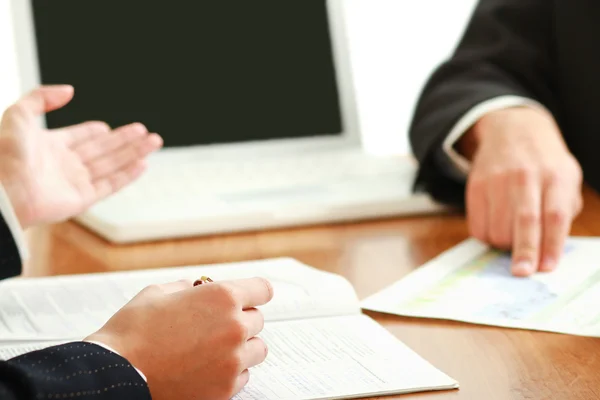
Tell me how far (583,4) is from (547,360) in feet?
2.65

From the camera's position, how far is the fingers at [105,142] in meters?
1.00

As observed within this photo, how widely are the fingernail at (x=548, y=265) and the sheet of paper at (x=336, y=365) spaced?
23 centimetres

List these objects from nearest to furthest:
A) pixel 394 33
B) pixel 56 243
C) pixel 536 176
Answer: pixel 536 176 → pixel 56 243 → pixel 394 33

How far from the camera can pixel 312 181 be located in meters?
1.21

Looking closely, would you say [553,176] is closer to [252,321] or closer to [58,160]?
[252,321]

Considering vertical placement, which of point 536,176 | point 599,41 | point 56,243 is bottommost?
point 56,243

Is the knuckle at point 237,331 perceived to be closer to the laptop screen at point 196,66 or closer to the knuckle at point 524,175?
the knuckle at point 524,175

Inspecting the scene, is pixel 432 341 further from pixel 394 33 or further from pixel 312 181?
pixel 394 33

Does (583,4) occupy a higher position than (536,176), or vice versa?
(583,4)

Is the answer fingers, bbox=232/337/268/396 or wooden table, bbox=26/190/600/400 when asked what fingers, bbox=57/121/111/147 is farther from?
fingers, bbox=232/337/268/396

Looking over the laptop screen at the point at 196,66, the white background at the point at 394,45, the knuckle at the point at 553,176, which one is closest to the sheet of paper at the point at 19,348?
the knuckle at the point at 553,176

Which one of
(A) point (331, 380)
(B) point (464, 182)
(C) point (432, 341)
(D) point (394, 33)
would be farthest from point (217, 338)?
(D) point (394, 33)

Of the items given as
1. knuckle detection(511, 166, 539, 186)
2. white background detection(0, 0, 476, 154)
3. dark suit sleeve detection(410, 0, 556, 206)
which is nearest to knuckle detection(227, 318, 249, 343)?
knuckle detection(511, 166, 539, 186)

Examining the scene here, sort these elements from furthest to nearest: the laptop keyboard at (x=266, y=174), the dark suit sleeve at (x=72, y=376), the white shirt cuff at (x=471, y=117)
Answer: the laptop keyboard at (x=266, y=174) → the white shirt cuff at (x=471, y=117) → the dark suit sleeve at (x=72, y=376)
